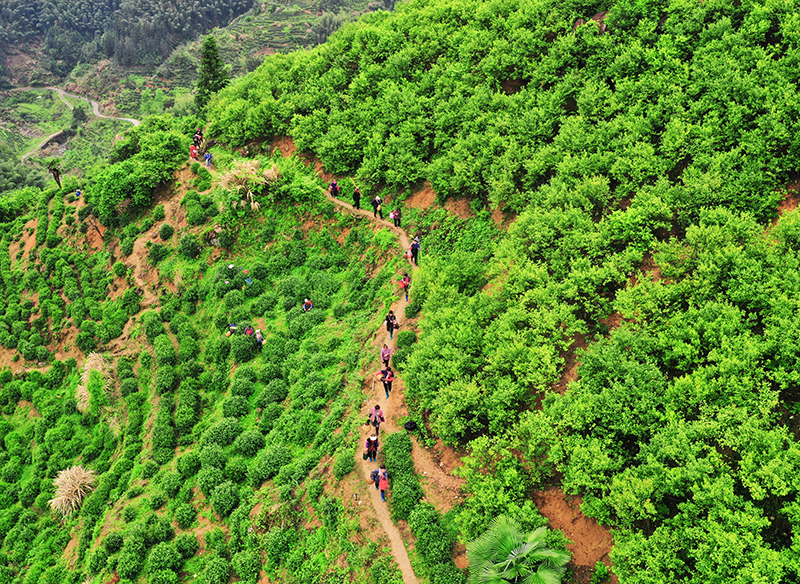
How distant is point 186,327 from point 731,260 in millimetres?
32331

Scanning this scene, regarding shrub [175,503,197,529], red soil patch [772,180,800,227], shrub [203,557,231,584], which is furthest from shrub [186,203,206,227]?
red soil patch [772,180,800,227]

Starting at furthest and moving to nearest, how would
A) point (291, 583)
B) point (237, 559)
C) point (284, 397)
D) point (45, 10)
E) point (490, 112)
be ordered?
point (45, 10)
point (490, 112)
point (284, 397)
point (237, 559)
point (291, 583)

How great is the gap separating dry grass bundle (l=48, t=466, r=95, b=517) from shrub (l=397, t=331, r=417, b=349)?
21.5m

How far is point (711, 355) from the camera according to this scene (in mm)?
16766

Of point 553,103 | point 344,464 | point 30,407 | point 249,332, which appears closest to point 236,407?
point 249,332

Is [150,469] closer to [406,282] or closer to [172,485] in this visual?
[172,485]

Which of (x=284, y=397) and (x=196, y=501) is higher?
(x=284, y=397)

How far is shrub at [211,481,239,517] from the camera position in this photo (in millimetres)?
24547

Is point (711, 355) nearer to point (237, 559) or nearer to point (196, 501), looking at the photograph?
point (237, 559)

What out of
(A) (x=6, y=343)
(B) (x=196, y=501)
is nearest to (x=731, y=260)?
(B) (x=196, y=501)

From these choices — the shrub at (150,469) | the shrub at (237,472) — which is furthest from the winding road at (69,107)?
the shrub at (237,472)

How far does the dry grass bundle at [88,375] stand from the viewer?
36.1 metres

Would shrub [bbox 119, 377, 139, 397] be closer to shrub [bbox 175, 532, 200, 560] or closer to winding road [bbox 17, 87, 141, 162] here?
shrub [bbox 175, 532, 200, 560]

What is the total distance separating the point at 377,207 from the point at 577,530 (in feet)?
77.9
